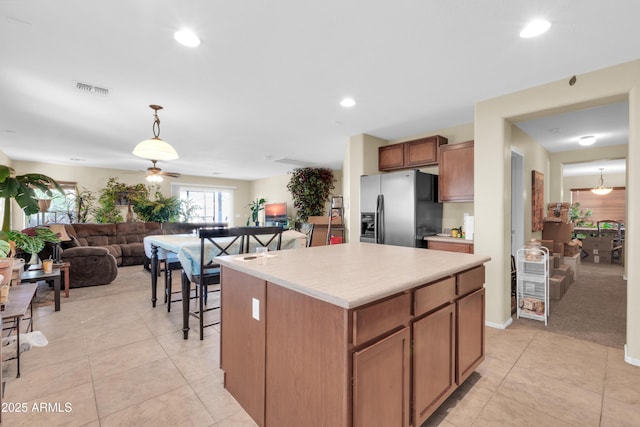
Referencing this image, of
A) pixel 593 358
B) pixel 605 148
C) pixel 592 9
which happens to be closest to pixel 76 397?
pixel 593 358

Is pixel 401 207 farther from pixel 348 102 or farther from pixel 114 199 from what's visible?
pixel 114 199

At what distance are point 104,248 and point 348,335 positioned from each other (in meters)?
5.21

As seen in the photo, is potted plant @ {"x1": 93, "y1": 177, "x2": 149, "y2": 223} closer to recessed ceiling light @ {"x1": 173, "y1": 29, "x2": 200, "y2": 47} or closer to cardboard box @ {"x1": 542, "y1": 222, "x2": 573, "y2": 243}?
recessed ceiling light @ {"x1": 173, "y1": 29, "x2": 200, "y2": 47}

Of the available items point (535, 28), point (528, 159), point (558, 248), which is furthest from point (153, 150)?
point (558, 248)

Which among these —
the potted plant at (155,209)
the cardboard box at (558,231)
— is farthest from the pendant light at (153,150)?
the cardboard box at (558,231)

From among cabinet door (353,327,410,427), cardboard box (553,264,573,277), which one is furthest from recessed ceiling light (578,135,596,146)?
cabinet door (353,327,410,427)

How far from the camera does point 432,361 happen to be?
158 centimetres

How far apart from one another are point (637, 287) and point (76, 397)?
13.7 ft

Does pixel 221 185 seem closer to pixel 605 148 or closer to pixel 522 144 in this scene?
pixel 522 144

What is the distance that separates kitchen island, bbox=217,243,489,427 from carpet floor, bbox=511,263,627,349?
Answer: 5.42ft

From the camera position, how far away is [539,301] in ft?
10.5

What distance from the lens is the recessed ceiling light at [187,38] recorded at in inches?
78.7

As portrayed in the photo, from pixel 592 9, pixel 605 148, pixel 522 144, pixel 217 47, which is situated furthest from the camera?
pixel 605 148

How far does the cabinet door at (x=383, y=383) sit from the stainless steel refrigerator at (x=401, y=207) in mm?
2590
